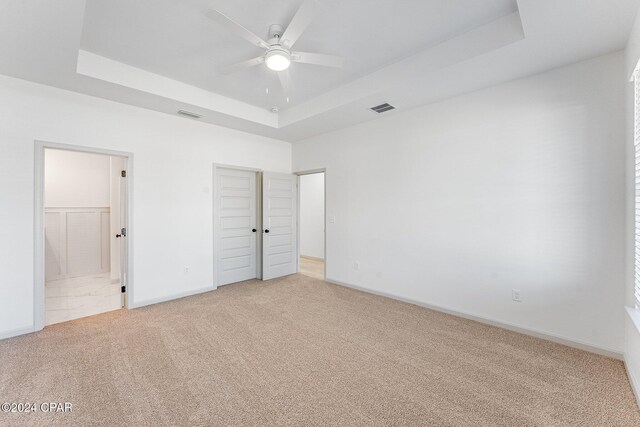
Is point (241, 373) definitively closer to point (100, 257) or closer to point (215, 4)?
point (215, 4)

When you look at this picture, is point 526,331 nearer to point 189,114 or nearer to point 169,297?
point 169,297

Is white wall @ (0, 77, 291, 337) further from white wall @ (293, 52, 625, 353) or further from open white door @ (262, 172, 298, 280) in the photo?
white wall @ (293, 52, 625, 353)

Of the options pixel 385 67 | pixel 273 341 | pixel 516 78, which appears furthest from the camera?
pixel 385 67

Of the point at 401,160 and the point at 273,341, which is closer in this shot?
the point at 273,341

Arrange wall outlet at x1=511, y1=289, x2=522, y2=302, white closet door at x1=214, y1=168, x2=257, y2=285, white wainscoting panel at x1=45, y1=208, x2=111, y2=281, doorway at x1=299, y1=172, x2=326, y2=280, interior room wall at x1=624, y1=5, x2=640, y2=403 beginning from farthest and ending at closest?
doorway at x1=299, y1=172, x2=326, y2=280 → white wainscoting panel at x1=45, y1=208, x2=111, y2=281 → white closet door at x1=214, y1=168, x2=257, y2=285 → wall outlet at x1=511, y1=289, x2=522, y2=302 → interior room wall at x1=624, y1=5, x2=640, y2=403

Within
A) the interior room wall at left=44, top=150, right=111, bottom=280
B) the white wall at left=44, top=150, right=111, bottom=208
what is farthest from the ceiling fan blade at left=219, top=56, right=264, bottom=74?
the white wall at left=44, top=150, right=111, bottom=208

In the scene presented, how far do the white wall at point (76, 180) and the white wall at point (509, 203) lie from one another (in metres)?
5.15

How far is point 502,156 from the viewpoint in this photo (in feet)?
10.5

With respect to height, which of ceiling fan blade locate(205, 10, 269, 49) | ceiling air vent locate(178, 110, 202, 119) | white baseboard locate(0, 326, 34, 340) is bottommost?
white baseboard locate(0, 326, 34, 340)

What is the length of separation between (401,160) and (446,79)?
129 centimetres

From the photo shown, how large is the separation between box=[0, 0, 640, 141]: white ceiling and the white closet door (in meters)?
1.48

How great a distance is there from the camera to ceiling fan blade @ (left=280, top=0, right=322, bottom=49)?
Answer: 186cm

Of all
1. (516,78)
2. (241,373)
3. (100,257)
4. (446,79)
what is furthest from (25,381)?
(516,78)

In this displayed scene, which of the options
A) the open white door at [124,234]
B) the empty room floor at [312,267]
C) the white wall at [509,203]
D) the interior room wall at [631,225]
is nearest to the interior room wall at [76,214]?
the open white door at [124,234]
